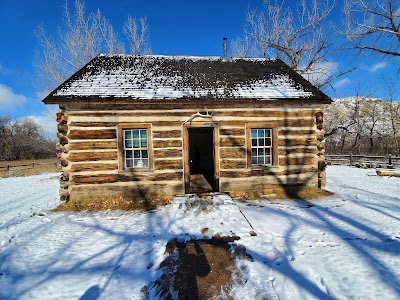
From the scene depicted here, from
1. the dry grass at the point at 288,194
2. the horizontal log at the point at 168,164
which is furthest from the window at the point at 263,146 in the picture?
the horizontal log at the point at 168,164

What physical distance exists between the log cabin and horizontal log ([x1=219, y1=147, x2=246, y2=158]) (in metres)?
0.04

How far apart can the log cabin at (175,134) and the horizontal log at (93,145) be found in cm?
3

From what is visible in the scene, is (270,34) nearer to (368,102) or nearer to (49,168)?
(49,168)

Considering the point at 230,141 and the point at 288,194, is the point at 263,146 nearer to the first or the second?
the point at 230,141

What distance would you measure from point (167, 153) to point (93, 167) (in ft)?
8.70

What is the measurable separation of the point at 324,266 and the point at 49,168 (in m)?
29.6

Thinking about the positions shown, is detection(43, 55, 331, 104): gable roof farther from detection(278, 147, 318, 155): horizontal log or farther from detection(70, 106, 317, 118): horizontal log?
detection(278, 147, 318, 155): horizontal log

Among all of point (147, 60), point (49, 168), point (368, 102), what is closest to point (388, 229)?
point (147, 60)

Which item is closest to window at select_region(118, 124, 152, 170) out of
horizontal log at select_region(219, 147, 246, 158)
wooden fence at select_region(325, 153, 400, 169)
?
horizontal log at select_region(219, 147, 246, 158)

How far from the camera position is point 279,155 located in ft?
26.0

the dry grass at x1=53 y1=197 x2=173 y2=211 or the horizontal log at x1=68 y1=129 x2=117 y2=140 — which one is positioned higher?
the horizontal log at x1=68 y1=129 x2=117 y2=140

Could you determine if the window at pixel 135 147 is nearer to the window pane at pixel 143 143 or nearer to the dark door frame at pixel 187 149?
the window pane at pixel 143 143

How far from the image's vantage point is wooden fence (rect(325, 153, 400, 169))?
1628 cm

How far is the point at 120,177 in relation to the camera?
734 centimetres
